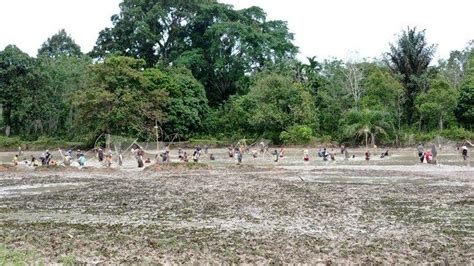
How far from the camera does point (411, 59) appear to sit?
66.4 meters

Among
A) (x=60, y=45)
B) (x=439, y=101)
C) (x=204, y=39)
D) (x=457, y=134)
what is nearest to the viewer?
(x=457, y=134)

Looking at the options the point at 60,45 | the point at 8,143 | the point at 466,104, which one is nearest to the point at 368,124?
the point at 466,104


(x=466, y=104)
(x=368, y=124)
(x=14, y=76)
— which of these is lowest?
(x=368, y=124)

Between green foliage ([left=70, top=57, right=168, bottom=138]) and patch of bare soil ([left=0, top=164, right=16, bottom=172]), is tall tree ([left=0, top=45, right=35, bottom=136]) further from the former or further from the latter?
patch of bare soil ([left=0, top=164, right=16, bottom=172])

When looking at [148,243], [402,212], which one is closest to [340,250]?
[148,243]

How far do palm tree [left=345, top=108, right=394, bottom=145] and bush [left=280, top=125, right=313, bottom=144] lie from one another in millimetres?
4520

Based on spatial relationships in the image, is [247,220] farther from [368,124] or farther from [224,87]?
[224,87]

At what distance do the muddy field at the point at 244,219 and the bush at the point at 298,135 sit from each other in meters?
31.6

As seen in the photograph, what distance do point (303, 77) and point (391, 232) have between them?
62.6 m

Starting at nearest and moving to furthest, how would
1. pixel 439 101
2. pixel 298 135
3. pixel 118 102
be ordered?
pixel 439 101, pixel 118 102, pixel 298 135

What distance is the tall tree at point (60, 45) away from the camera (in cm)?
10781

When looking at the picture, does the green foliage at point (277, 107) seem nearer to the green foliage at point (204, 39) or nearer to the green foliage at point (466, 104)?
the green foliage at point (204, 39)

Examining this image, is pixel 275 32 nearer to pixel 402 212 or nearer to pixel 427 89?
pixel 427 89

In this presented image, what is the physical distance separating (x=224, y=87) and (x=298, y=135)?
2336 cm
